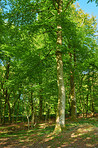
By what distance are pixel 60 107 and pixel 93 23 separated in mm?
19052

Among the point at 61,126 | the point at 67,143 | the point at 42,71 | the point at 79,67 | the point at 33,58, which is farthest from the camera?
the point at 79,67

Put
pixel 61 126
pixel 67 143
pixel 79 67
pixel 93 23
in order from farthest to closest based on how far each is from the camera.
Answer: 1. pixel 93 23
2. pixel 79 67
3. pixel 61 126
4. pixel 67 143

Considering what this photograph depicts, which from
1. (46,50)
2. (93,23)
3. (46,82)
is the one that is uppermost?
(93,23)

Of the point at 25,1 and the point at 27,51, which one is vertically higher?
the point at 25,1

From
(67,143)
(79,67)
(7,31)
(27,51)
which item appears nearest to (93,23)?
(79,67)

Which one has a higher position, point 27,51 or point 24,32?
point 24,32

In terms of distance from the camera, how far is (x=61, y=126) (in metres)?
9.92

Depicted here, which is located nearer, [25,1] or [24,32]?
[25,1]

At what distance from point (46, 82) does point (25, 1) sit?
8.87 metres

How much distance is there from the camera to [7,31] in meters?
10.1

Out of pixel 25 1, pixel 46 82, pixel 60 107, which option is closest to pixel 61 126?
pixel 60 107

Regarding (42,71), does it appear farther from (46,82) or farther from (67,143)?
(67,143)

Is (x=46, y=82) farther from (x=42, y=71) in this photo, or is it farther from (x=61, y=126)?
(x=61, y=126)

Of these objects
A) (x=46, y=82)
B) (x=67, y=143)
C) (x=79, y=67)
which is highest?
(x=79, y=67)
